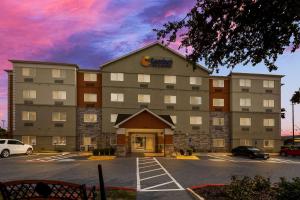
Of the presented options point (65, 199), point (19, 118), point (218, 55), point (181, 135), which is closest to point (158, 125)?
point (181, 135)

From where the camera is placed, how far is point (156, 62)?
169 ft

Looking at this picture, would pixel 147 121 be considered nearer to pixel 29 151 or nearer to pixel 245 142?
pixel 29 151

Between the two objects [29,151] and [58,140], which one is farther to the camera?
[58,140]

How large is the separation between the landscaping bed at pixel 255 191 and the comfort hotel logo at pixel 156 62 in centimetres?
3833

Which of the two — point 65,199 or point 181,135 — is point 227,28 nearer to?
point 65,199

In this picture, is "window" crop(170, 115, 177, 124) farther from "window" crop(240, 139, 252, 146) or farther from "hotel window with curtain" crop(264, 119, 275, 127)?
"hotel window with curtain" crop(264, 119, 275, 127)

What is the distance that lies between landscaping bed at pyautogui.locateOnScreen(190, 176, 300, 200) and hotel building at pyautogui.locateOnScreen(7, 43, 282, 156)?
107 ft

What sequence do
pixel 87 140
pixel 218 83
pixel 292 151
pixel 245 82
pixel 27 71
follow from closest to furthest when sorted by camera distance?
pixel 292 151 < pixel 27 71 < pixel 87 140 < pixel 218 83 < pixel 245 82

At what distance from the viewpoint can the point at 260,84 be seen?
180ft

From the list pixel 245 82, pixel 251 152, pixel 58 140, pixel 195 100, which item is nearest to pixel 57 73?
pixel 58 140

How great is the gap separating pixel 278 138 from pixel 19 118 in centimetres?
4020

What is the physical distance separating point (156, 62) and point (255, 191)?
40.4m

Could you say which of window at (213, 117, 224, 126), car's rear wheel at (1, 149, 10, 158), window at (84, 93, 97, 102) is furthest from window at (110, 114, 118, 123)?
car's rear wheel at (1, 149, 10, 158)

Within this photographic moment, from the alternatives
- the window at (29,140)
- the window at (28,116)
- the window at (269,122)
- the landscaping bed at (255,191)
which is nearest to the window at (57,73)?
the window at (28,116)
